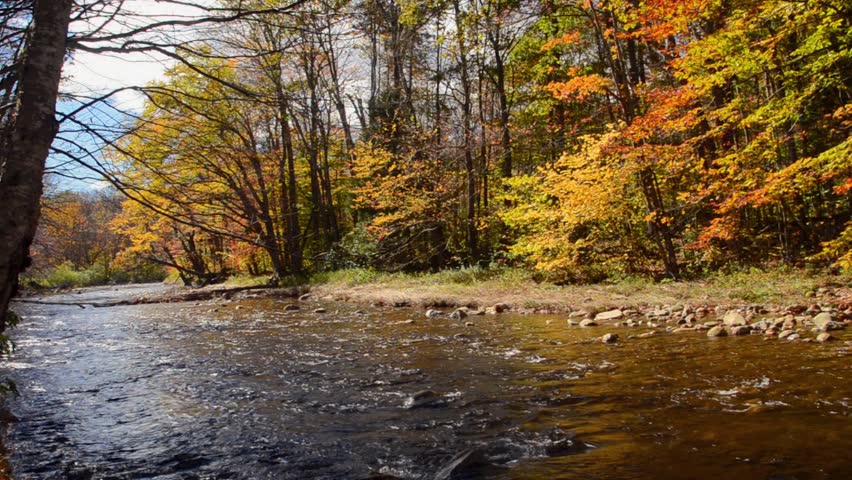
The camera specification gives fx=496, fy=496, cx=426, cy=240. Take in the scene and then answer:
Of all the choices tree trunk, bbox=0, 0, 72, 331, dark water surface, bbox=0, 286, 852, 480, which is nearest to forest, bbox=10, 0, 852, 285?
tree trunk, bbox=0, 0, 72, 331

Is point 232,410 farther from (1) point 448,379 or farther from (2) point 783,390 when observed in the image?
(2) point 783,390

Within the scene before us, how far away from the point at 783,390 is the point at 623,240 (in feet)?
32.3

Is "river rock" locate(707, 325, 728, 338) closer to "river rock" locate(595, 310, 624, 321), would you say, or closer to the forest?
"river rock" locate(595, 310, 624, 321)

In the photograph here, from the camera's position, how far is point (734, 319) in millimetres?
7438

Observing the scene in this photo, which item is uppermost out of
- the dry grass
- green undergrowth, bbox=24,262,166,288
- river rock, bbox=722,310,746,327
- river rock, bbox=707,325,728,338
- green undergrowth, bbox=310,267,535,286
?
green undergrowth, bbox=24,262,166,288

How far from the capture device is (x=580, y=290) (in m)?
11.9

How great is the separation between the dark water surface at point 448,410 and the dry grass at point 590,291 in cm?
253

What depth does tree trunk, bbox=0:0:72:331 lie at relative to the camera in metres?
2.33

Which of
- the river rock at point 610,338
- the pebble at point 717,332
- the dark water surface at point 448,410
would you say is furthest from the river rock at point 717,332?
the river rock at point 610,338

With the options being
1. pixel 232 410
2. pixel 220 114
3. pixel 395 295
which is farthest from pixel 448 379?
pixel 395 295

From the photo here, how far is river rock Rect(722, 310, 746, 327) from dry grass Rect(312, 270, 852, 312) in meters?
1.20

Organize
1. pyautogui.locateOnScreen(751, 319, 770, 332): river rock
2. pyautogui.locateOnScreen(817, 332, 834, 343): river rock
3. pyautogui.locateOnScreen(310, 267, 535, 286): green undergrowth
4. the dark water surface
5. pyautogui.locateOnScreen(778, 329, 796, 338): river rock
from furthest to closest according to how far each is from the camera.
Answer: pyautogui.locateOnScreen(310, 267, 535, 286): green undergrowth < pyautogui.locateOnScreen(751, 319, 770, 332): river rock < pyautogui.locateOnScreen(778, 329, 796, 338): river rock < pyautogui.locateOnScreen(817, 332, 834, 343): river rock < the dark water surface

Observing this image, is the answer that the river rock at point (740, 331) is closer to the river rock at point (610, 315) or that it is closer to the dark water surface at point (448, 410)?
the dark water surface at point (448, 410)

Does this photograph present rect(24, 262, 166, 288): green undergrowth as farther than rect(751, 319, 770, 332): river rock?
Yes
